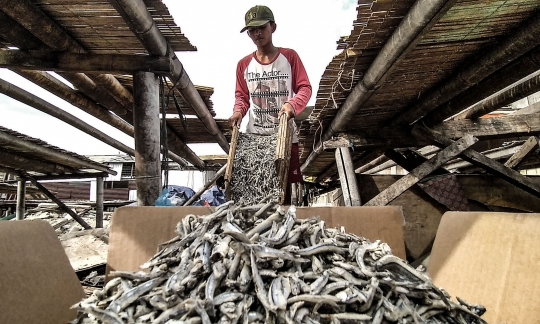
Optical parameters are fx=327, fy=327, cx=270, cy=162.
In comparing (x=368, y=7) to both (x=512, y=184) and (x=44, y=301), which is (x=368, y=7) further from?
(x=512, y=184)

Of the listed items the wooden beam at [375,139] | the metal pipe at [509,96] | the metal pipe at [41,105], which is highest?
the metal pipe at [41,105]

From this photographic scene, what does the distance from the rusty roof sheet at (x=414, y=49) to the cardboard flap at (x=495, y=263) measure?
168cm

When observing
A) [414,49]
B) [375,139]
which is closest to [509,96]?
[375,139]

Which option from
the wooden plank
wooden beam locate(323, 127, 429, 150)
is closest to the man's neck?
wooden beam locate(323, 127, 429, 150)

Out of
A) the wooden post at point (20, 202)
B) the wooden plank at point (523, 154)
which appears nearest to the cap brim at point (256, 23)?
the wooden plank at point (523, 154)

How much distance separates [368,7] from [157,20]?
223 centimetres

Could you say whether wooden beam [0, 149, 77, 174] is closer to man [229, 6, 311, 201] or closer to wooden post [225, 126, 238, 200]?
man [229, 6, 311, 201]

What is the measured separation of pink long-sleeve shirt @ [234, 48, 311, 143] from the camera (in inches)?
164

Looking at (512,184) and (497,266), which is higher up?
(512,184)

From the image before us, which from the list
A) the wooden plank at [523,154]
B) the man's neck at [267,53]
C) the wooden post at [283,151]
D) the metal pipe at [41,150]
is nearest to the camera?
the wooden post at [283,151]

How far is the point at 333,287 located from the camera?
4.98 feet

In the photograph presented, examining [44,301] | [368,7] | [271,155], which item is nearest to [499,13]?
[368,7]

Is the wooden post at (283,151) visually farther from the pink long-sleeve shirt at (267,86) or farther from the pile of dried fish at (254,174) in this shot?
the pink long-sleeve shirt at (267,86)

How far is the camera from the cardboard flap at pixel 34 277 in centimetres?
172
